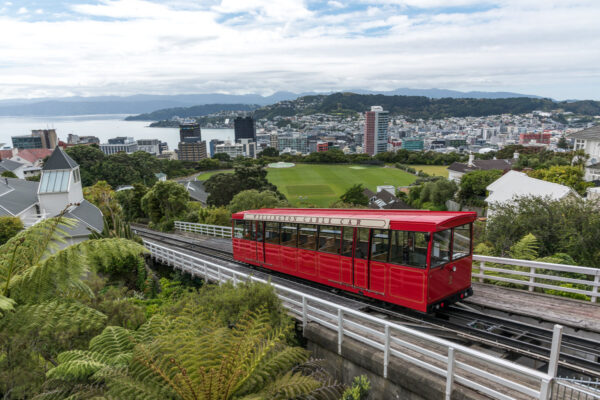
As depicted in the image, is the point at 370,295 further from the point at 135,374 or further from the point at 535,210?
the point at 535,210

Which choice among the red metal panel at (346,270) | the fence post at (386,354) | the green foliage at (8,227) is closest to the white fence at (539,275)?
the red metal panel at (346,270)

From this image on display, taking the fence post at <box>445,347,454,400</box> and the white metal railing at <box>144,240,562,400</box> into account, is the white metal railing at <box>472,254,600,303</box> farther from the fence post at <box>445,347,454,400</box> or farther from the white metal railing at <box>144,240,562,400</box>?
the fence post at <box>445,347,454,400</box>

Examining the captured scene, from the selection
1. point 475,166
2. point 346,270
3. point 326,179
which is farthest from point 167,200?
point 475,166

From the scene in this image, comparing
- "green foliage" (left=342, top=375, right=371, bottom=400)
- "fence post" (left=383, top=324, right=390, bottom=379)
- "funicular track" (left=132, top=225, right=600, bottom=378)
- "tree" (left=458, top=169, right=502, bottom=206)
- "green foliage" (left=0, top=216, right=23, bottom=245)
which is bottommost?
"tree" (left=458, top=169, right=502, bottom=206)

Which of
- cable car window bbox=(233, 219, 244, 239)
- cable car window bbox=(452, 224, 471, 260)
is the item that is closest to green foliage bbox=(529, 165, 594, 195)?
cable car window bbox=(452, 224, 471, 260)

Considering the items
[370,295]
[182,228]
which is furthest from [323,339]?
[182,228]
